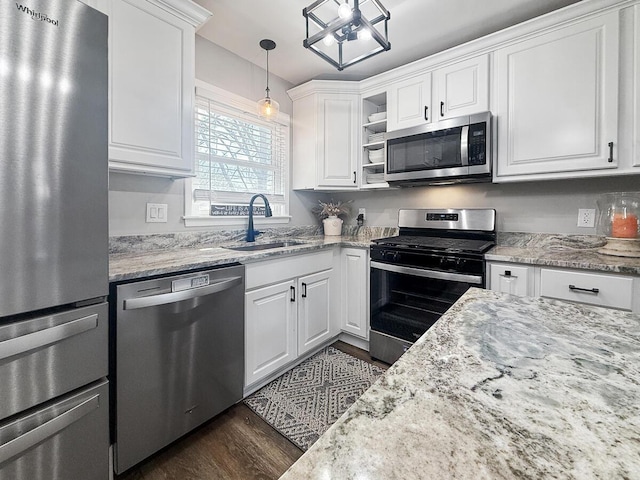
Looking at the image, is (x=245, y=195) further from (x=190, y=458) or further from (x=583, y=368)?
(x=583, y=368)

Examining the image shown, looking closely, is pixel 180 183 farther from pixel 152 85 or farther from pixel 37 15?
pixel 37 15

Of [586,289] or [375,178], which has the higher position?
[375,178]

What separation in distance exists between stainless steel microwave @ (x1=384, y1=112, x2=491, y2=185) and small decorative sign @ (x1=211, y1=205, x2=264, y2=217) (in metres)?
1.16

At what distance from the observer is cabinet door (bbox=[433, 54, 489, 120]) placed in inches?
82.5

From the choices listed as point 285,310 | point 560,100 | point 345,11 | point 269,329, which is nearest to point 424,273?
point 285,310

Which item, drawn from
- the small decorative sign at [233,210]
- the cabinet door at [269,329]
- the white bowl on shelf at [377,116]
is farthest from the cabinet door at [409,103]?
the cabinet door at [269,329]

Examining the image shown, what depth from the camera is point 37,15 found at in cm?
94

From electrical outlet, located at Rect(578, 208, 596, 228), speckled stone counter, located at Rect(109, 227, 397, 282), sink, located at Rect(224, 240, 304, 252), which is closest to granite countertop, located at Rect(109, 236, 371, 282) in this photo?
speckled stone counter, located at Rect(109, 227, 397, 282)

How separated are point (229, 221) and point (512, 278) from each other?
6.66ft

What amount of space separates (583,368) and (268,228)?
240cm

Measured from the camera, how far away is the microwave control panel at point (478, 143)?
202 cm

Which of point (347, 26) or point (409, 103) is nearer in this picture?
point (347, 26)

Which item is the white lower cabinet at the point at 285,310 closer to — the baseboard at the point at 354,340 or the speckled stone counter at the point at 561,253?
the baseboard at the point at 354,340

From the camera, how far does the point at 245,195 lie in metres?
2.58
